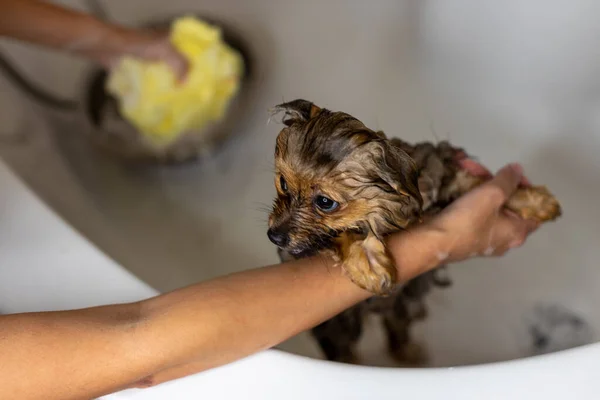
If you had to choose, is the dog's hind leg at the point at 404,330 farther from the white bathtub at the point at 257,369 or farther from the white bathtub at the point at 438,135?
the white bathtub at the point at 257,369

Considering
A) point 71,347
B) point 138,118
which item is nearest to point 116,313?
Answer: point 71,347

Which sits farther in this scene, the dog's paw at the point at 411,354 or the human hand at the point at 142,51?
the human hand at the point at 142,51

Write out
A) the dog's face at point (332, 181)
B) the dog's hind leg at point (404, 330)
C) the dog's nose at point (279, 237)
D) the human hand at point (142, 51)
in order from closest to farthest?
1. the dog's face at point (332, 181)
2. the dog's nose at point (279, 237)
3. the dog's hind leg at point (404, 330)
4. the human hand at point (142, 51)

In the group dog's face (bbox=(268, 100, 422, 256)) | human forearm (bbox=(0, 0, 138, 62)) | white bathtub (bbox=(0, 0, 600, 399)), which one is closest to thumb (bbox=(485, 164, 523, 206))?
white bathtub (bbox=(0, 0, 600, 399))

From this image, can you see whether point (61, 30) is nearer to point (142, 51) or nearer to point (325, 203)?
point (142, 51)

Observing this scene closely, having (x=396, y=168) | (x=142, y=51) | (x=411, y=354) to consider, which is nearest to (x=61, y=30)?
(x=142, y=51)

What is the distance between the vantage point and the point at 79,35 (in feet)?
3.89

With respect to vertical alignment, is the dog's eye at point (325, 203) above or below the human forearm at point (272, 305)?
above

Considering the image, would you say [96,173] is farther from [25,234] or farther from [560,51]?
[560,51]

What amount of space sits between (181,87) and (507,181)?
768 millimetres

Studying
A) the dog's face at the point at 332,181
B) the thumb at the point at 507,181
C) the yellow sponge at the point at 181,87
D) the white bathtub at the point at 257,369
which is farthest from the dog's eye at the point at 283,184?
the yellow sponge at the point at 181,87

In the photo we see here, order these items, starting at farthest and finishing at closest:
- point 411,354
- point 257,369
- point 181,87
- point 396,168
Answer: point 181,87, point 411,354, point 257,369, point 396,168

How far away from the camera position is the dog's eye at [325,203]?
25.6 inches

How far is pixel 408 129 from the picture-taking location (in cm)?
89
